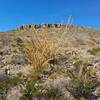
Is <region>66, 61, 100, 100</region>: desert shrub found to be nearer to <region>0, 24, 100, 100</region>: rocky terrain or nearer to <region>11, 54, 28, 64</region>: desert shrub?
<region>0, 24, 100, 100</region>: rocky terrain

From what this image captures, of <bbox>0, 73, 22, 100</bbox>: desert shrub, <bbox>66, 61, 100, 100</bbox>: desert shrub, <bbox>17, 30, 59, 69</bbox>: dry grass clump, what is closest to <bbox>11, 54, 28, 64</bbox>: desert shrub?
<bbox>17, 30, 59, 69</bbox>: dry grass clump

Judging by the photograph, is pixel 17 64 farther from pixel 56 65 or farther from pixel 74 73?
pixel 74 73

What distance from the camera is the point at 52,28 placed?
9398 mm

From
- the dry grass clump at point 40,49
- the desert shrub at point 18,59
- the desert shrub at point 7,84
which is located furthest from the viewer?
the desert shrub at point 18,59

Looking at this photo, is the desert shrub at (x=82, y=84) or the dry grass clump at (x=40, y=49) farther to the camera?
the dry grass clump at (x=40, y=49)

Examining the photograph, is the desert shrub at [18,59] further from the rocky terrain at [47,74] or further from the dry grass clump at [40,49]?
the dry grass clump at [40,49]

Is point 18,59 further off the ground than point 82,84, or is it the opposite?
point 18,59

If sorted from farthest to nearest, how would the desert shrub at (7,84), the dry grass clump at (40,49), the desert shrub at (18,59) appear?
the desert shrub at (18,59) → the dry grass clump at (40,49) → the desert shrub at (7,84)

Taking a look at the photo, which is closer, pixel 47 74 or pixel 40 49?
pixel 47 74

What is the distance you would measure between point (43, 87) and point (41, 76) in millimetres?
838

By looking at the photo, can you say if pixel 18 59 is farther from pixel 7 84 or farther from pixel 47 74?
pixel 7 84

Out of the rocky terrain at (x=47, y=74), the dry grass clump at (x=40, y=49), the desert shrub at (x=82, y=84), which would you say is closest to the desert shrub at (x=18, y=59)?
the rocky terrain at (x=47, y=74)

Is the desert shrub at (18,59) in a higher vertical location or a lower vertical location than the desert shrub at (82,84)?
higher

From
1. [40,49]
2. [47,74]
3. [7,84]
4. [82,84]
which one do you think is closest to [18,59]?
[40,49]
